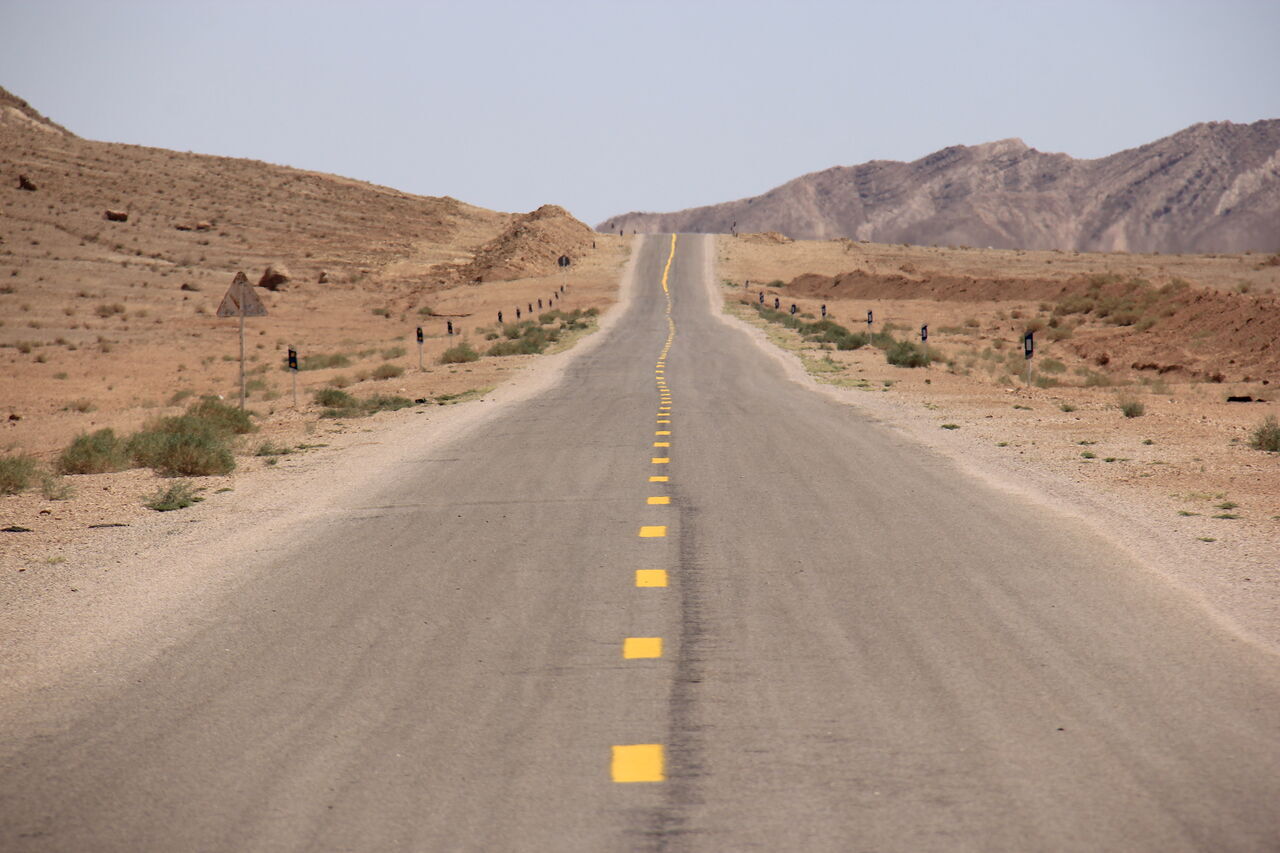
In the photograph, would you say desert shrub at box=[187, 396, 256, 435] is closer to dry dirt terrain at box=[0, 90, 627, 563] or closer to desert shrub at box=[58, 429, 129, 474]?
dry dirt terrain at box=[0, 90, 627, 563]

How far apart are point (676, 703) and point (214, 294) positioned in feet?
271

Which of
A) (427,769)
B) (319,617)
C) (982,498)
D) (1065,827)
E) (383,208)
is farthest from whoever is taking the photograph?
(383,208)

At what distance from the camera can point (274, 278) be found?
90750 millimetres

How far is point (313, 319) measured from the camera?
7194 centimetres

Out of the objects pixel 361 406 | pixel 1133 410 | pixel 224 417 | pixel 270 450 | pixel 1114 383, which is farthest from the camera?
pixel 1114 383

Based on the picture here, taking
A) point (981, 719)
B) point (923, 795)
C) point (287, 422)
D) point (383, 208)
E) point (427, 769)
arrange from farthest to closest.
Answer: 1. point (383, 208)
2. point (287, 422)
3. point (981, 719)
4. point (427, 769)
5. point (923, 795)

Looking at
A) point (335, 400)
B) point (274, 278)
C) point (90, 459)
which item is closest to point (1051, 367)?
point (335, 400)

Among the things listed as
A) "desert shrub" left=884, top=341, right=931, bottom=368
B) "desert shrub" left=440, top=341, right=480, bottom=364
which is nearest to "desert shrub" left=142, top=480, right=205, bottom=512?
"desert shrub" left=884, top=341, right=931, bottom=368

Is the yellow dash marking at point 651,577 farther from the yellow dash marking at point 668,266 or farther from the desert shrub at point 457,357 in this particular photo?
the yellow dash marking at point 668,266

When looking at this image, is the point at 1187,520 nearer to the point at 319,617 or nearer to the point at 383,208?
the point at 319,617

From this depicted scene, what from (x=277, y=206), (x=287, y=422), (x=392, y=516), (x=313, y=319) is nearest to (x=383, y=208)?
(x=277, y=206)

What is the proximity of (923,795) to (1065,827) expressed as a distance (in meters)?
0.57

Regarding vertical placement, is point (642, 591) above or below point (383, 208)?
below

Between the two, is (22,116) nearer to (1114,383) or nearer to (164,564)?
(1114,383)
